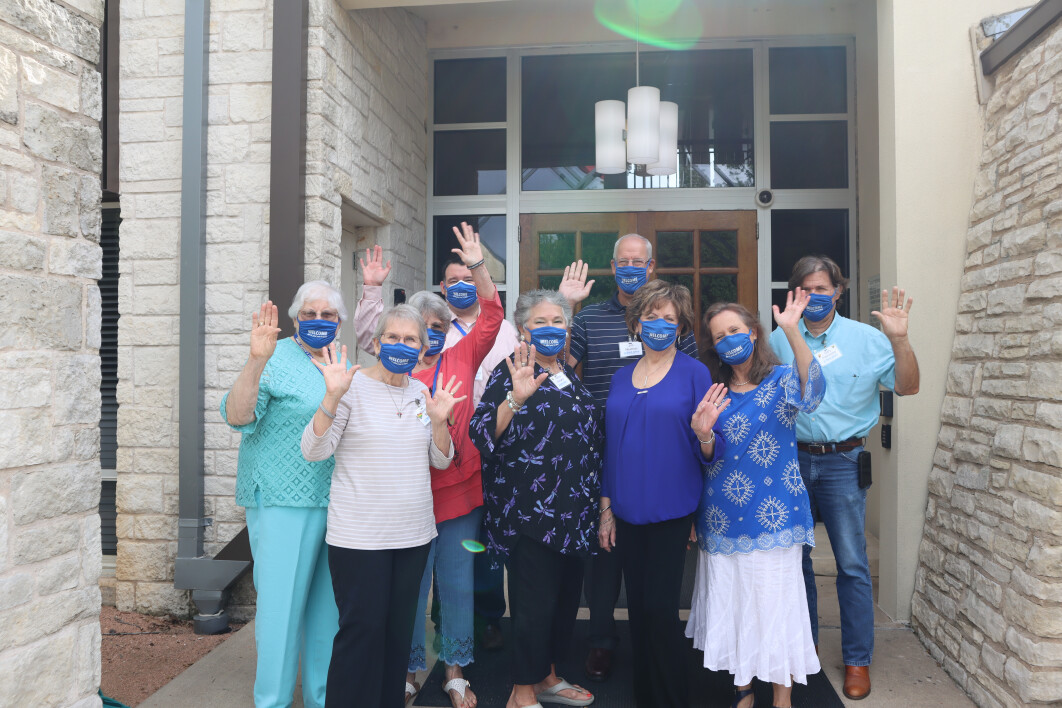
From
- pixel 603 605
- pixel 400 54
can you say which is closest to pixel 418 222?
pixel 400 54

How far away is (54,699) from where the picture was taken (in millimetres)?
2430

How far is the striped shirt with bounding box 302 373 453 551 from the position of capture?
276cm

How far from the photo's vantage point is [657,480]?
2994 mm

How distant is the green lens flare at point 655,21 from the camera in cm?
622

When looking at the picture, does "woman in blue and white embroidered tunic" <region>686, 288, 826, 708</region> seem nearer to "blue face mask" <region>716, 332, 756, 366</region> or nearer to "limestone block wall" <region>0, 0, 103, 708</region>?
"blue face mask" <region>716, 332, 756, 366</region>

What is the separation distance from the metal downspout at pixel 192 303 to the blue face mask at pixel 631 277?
2.62 m

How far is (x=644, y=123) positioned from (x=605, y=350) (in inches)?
89.2

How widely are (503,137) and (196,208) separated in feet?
9.62

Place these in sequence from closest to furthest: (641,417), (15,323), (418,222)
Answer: (15,323)
(641,417)
(418,222)

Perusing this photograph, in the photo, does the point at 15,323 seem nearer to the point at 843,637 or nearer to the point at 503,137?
the point at 843,637

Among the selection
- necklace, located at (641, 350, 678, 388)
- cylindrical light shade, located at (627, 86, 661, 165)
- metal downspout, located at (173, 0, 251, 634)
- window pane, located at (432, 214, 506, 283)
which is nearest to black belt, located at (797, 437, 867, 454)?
necklace, located at (641, 350, 678, 388)

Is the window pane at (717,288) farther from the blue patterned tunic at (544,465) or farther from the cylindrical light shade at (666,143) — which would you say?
the blue patterned tunic at (544,465)

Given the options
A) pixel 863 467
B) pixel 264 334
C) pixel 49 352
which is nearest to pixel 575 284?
pixel 264 334

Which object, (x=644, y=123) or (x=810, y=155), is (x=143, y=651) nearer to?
(x=644, y=123)
